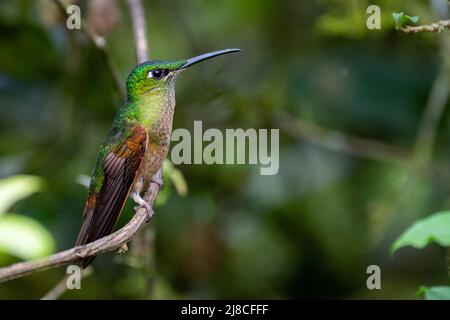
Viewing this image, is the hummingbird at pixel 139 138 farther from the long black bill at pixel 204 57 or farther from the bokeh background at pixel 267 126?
the bokeh background at pixel 267 126

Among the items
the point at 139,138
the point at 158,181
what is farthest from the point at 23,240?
the point at 139,138

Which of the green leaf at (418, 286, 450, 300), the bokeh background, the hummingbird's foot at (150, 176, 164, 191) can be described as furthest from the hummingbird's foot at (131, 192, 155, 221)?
the bokeh background

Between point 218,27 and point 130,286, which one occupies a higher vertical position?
point 218,27

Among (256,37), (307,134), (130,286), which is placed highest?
(256,37)

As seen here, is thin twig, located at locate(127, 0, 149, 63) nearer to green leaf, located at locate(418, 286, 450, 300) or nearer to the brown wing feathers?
the brown wing feathers

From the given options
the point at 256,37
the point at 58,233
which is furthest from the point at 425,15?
the point at 58,233

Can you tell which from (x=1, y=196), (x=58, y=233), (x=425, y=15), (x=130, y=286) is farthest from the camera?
(x=58, y=233)

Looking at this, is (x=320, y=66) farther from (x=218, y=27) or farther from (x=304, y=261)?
(x=304, y=261)
